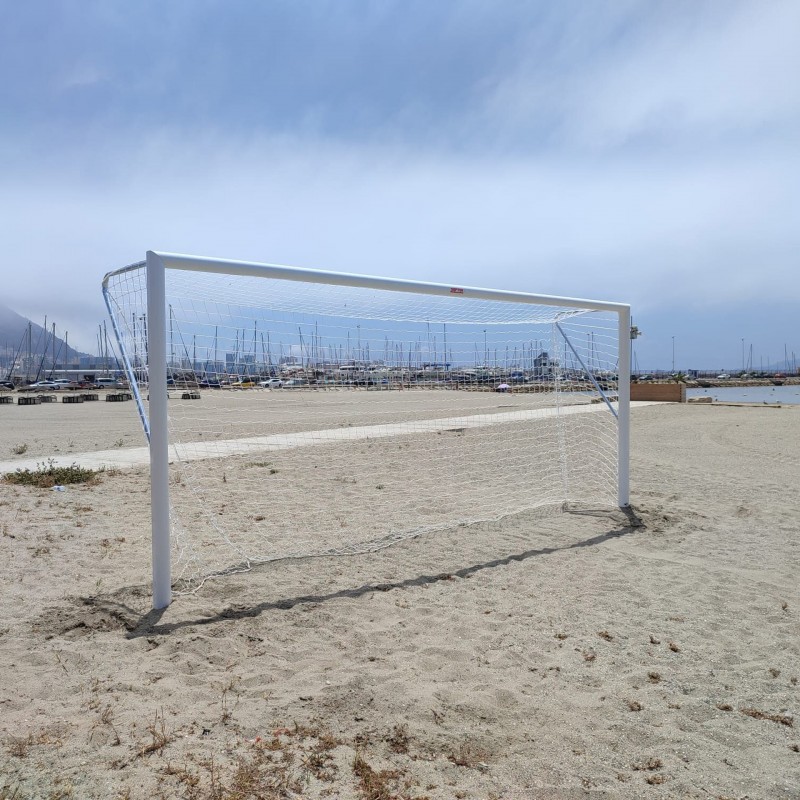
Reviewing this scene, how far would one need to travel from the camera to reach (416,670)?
3322mm

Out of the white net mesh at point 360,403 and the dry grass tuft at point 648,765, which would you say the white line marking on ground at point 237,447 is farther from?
the dry grass tuft at point 648,765

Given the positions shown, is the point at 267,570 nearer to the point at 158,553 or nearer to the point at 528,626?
the point at 158,553

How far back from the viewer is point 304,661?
3.44 metres

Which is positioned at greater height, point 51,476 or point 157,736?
point 51,476

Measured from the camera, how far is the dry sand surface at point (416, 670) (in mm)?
2453

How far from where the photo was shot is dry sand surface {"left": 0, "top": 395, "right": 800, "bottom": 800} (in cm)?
245

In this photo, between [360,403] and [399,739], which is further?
[360,403]

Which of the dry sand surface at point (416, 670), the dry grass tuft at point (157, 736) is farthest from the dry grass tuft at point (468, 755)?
the dry grass tuft at point (157, 736)

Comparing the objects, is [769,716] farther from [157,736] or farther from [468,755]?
[157,736]

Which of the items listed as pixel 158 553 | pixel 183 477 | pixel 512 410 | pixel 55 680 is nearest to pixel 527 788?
pixel 55 680

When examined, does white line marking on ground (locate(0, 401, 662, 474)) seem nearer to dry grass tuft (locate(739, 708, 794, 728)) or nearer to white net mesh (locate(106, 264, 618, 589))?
white net mesh (locate(106, 264, 618, 589))

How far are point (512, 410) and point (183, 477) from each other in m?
5.59

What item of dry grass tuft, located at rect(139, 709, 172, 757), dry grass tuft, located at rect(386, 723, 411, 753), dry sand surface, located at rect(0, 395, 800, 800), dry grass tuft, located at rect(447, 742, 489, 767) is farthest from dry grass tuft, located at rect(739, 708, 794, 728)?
dry grass tuft, located at rect(139, 709, 172, 757)

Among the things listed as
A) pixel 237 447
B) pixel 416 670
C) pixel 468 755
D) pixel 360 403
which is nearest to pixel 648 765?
pixel 468 755
